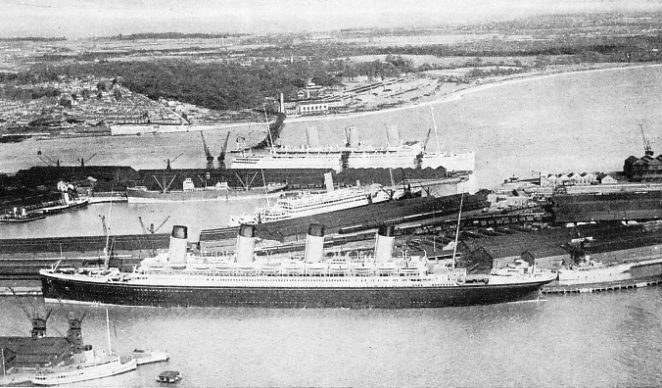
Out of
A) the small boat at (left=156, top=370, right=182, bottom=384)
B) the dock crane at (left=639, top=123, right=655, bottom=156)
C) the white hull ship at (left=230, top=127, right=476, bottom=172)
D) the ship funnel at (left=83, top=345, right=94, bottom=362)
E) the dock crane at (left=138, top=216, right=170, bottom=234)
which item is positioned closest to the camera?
the small boat at (left=156, top=370, right=182, bottom=384)

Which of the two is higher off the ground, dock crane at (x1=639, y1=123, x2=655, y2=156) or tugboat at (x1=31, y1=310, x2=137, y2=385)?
dock crane at (x1=639, y1=123, x2=655, y2=156)

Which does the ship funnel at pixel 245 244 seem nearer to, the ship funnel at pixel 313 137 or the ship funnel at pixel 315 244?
the ship funnel at pixel 315 244

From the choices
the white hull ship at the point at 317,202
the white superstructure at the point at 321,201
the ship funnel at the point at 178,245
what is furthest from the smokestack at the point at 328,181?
the ship funnel at the point at 178,245

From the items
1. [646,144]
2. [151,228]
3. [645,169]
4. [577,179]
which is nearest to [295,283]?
[151,228]

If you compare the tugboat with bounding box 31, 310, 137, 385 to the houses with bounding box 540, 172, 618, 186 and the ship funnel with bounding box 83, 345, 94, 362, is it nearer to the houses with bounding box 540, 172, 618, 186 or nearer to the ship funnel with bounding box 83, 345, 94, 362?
the ship funnel with bounding box 83, 345, 94, 362

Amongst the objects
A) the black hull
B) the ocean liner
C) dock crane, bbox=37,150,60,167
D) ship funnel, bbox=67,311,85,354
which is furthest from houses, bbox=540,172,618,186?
ship funnel, bbox=67,311,85,354

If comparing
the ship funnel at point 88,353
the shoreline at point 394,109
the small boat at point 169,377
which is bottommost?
the small boat at point 169,377

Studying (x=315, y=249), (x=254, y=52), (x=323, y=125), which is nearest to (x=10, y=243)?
(x=315, y=249)
